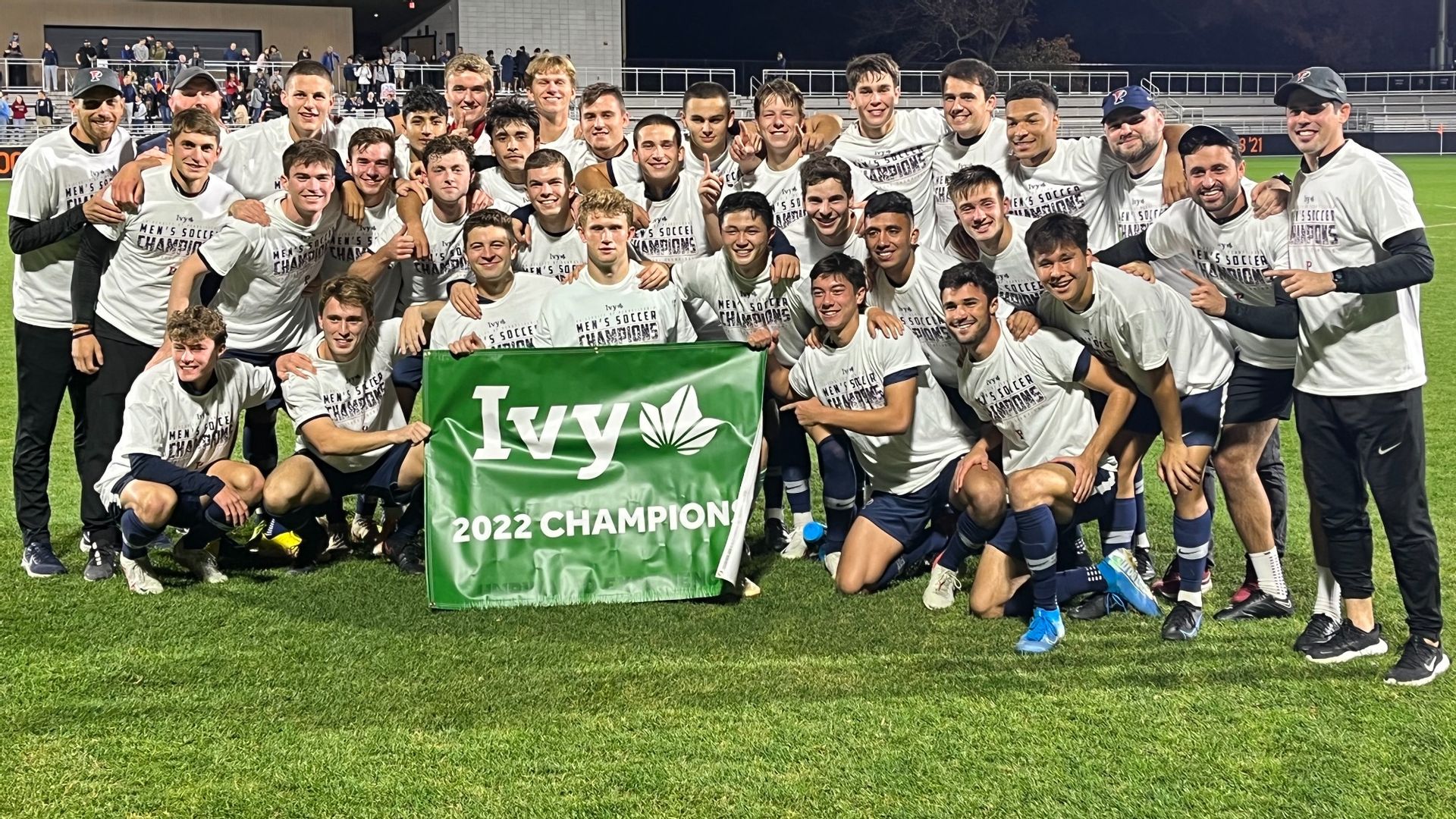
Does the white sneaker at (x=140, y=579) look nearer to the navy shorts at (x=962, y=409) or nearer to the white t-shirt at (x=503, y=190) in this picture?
the white t-shirt at (x=503, y=190)

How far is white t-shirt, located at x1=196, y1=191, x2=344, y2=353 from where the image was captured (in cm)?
622

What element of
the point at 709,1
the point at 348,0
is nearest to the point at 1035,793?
the point at 348,0

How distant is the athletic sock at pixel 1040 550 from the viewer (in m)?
5.27

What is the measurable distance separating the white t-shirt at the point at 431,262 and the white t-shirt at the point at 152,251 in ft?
2.55

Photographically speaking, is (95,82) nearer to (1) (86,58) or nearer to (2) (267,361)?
(2) (267,361)

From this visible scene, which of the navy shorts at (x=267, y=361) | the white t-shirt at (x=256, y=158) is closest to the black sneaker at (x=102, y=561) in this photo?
the navy shorts at (x=267, y=361)

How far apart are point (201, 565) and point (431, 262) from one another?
175cm

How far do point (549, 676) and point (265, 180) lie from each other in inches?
136

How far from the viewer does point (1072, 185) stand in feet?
21.1

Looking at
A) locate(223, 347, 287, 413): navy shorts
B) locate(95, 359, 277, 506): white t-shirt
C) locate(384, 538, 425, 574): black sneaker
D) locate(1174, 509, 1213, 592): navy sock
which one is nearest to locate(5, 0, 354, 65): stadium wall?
locate(223, 347, 287, 413): navy shorts

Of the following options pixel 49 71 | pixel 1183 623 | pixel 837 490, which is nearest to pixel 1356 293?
pixel 1183 623

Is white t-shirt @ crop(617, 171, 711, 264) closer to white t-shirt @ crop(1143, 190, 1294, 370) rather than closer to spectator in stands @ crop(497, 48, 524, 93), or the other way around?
white t-shirt @ crop(1143, 190, 1294, 370)

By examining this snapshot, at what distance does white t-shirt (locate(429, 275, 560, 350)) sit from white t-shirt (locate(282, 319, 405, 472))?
0.34 meters

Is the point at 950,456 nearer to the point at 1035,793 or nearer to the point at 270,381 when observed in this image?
the point at 1035,793
